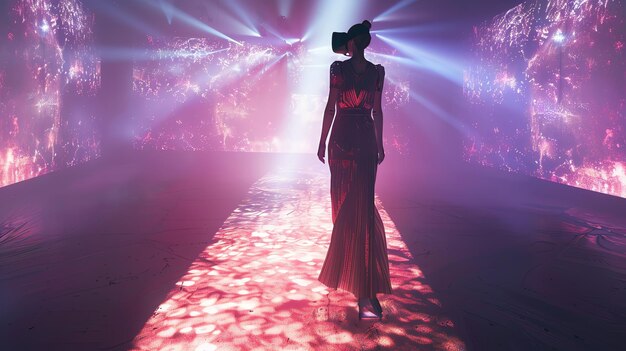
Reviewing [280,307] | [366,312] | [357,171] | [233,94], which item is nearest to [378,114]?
[357,171]

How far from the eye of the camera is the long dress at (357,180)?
2.22 metres

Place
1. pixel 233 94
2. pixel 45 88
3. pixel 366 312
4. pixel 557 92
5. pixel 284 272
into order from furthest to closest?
pixel 233 94, pixel 45 88, pixel 557 92, pixel 284 272, pixel 366 312

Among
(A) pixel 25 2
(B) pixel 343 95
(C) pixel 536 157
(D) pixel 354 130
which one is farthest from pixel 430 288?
(A) pixel 25 2

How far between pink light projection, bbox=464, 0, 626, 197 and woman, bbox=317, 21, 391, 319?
479 cm

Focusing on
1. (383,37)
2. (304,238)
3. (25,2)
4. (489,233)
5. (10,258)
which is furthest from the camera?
(383,37)

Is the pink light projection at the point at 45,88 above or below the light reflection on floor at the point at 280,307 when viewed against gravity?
above

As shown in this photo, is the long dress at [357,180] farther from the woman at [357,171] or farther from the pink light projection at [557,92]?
the pink light projection at [557,92]

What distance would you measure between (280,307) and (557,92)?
6.29 metres

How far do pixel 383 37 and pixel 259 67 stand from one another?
3.56 metres

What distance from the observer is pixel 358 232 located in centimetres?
224

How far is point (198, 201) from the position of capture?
5383 millimetres

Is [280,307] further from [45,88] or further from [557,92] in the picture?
[45,88]

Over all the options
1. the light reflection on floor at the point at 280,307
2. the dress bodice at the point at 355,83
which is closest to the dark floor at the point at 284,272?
the light reflection on floor at the point at 280,307

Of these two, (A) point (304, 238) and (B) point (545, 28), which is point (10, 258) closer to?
(A) point (304, 238)
